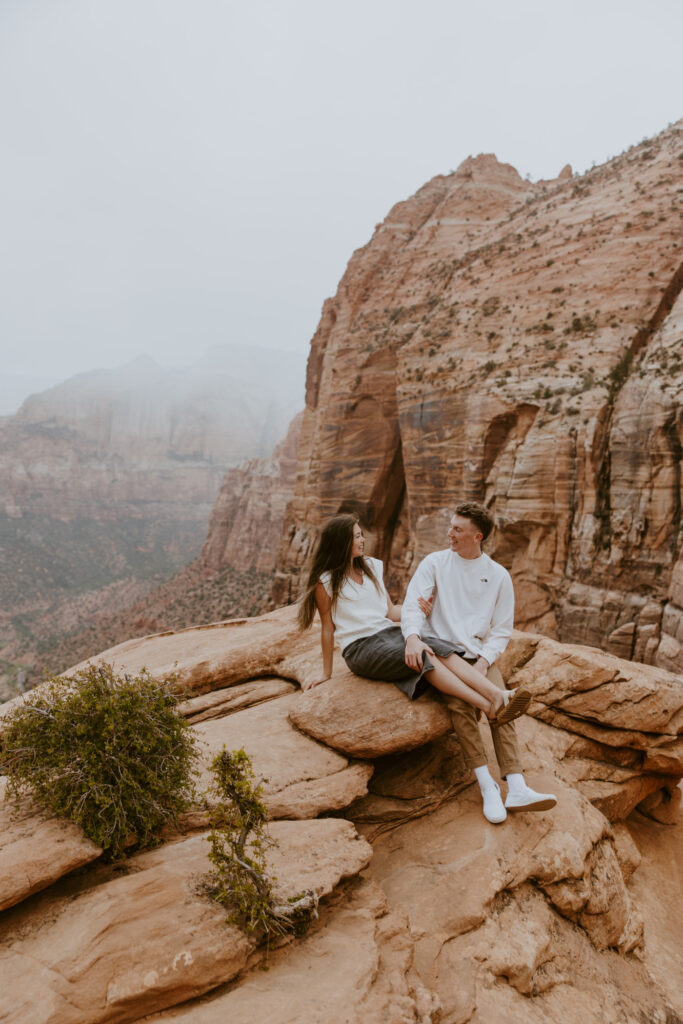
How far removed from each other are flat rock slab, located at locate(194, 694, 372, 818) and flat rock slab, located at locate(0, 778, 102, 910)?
1021 millimetres

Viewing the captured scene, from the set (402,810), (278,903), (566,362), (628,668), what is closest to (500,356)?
(566,362)

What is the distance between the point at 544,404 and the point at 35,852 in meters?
21.0

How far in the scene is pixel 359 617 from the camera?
207 inches

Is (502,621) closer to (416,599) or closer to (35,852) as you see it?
(416,599)

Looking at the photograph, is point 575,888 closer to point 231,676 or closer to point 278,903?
point 278,903

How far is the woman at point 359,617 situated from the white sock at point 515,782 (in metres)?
0.95

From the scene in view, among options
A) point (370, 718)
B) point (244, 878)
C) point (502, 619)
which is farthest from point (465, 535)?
point (244, 878)

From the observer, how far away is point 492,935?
392 centimetres

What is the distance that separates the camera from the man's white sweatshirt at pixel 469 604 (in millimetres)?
5078

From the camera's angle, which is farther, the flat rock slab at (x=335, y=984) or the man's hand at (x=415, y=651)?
the man's hand at (x=415, y=651)

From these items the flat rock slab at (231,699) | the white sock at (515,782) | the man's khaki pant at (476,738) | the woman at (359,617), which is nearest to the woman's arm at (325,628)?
the woman at (359,617)

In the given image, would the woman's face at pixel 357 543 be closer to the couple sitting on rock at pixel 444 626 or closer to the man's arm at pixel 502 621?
the couple sitting on rock at pixel 444 626

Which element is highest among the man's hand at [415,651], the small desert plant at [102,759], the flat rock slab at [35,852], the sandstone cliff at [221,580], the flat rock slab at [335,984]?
the man's hand at [415,651]

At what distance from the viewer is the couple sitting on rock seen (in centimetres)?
465
